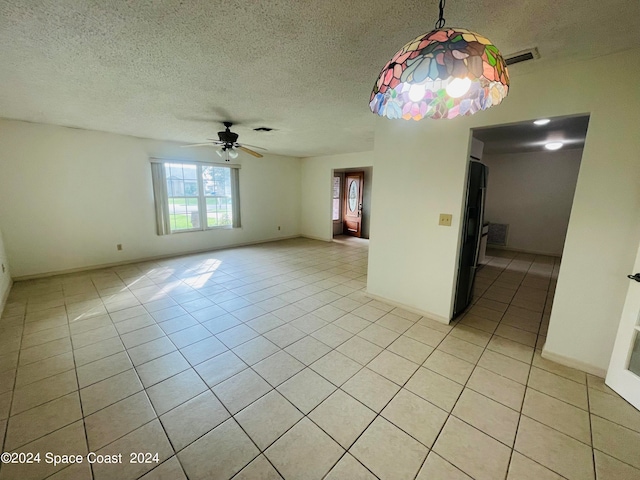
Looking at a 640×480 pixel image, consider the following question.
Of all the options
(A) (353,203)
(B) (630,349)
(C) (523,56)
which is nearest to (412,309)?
(B) (630,349)

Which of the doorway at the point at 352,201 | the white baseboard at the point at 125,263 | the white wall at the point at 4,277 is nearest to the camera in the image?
the white wall at the point at 4,277

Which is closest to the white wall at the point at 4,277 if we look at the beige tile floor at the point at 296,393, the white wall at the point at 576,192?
the beige tile floor at the point at 296,393

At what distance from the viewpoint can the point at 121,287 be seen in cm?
363

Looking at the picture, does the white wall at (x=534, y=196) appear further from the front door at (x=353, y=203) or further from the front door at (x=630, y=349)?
the front door at (x=630, y=349)

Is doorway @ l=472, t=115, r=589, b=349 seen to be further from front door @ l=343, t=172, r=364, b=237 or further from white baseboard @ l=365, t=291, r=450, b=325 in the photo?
front door @ l=343, t=172, r=364, b=237

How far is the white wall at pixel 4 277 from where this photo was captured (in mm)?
3019

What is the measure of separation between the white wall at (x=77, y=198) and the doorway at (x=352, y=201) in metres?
4.00

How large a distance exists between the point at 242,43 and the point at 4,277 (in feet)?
14.1

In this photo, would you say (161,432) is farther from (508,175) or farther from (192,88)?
(508,175)

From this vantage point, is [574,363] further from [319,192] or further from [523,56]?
[319,192]

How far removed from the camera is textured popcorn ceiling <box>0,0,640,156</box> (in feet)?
4.35

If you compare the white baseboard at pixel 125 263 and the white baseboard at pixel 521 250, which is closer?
the white baseboard at pixel 125 263

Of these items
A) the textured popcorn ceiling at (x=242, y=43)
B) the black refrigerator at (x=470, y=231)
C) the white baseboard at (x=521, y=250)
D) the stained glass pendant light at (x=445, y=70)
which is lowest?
the white baseboard at (x=521, y=250)

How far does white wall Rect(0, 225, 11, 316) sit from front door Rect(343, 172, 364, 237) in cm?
710
